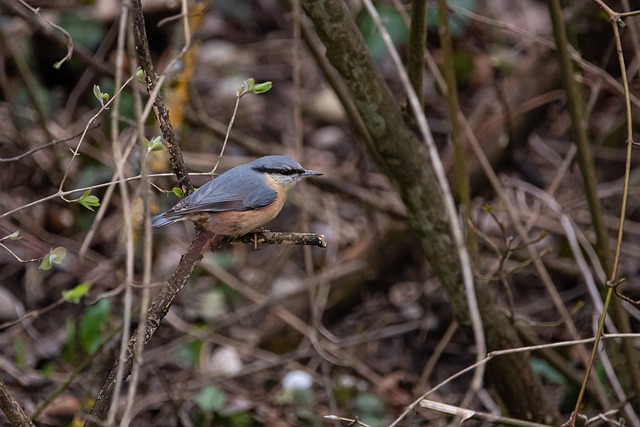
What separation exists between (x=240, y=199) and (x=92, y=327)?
4.68 feet

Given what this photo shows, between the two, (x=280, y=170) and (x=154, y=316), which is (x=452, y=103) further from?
(x=154, y=316)

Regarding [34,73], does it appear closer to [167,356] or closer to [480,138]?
[167,356]

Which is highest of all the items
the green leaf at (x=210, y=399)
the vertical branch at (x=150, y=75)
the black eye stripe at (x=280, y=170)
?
the vertical branch at (x=150, y=75)

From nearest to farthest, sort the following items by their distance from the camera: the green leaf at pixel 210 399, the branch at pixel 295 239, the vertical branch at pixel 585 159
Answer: the branch at pixel 295 239 < the vertical branch at pixel 585 159 < the green leaf at pixel 210 399

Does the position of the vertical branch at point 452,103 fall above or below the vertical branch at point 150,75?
below

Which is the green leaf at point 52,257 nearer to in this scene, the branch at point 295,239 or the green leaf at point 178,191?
the green leaf at point 178,191

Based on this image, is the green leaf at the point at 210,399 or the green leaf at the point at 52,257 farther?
the green leaf at the point at 210,399

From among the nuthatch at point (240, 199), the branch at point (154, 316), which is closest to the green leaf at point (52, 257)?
the branch at point (154, 316)

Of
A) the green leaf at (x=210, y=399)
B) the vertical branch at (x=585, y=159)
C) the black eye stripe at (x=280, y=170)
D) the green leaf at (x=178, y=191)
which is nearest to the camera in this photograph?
the green leaf at (x=178, y=191)

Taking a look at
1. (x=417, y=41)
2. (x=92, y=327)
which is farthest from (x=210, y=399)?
(x=417, y=41)

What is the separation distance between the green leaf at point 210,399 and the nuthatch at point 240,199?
1.43m

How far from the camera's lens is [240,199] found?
122 inches

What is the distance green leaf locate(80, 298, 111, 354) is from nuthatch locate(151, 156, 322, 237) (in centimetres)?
125

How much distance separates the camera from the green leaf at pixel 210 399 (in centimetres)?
421
